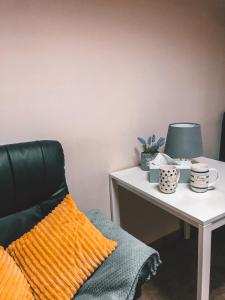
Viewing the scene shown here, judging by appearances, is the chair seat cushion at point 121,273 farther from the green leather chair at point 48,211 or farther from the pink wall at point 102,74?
the pink wall at point 102,74

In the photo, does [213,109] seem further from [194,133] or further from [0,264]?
[0,264]

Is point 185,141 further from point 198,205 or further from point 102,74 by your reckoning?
point 102,74

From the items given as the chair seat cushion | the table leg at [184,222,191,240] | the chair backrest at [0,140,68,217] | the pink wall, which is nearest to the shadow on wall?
the table leg at [184,222,191,240]

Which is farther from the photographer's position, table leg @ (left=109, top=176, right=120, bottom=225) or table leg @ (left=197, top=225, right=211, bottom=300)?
table leg @ (left=109, top=176, right=120, bottom=225)

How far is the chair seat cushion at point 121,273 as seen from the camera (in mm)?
1060

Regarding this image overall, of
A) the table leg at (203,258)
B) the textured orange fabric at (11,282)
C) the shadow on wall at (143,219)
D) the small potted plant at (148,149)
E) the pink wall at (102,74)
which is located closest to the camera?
the textured orange fabric at (11,282)

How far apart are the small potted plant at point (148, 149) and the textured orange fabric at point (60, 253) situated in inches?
25.5

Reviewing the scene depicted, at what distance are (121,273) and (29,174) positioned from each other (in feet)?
1.92

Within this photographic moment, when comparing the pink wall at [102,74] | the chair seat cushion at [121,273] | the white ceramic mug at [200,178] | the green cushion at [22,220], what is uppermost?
the pink wall at [102,74]

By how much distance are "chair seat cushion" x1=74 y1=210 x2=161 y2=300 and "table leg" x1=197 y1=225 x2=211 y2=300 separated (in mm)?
209

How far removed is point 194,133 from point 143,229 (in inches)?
33.5

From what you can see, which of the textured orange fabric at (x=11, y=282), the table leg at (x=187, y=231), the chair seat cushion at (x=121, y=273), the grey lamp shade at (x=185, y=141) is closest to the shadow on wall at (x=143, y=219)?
the table leg at (x=187, y=231)

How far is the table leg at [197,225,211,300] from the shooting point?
1.20 meters

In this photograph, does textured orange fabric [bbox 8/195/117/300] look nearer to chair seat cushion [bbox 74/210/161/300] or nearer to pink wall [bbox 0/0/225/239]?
chair seat cushion [bbox 74/210/161/300]
